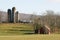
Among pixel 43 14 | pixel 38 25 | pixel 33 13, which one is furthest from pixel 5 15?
pixel 38 25

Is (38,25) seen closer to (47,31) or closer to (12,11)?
(47,31)

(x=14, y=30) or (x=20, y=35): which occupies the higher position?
(x=20, y=35)

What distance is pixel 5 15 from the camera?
156500 millimetres

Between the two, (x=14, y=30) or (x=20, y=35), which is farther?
(x=14, y=30)

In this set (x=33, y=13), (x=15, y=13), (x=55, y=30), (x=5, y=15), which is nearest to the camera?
(x=55, y=30)

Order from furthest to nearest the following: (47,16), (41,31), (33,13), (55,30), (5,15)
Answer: (5,15), (33,13), (47,16), (55,30), (41,31)

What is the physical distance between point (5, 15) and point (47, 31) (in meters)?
86.4

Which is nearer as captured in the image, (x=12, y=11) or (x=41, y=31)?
(x=41, y=31)

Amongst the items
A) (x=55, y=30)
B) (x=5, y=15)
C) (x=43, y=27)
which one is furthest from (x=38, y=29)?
(x=5, y=15)

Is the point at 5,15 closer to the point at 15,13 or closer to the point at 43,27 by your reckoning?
the point at 15,13

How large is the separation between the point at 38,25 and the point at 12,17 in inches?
2398

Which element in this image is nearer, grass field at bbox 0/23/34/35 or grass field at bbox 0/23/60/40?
grass field at bbox 0/23/60/40

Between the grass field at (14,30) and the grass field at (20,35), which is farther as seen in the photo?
the grass field at (14,30)

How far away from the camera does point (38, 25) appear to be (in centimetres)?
7925
